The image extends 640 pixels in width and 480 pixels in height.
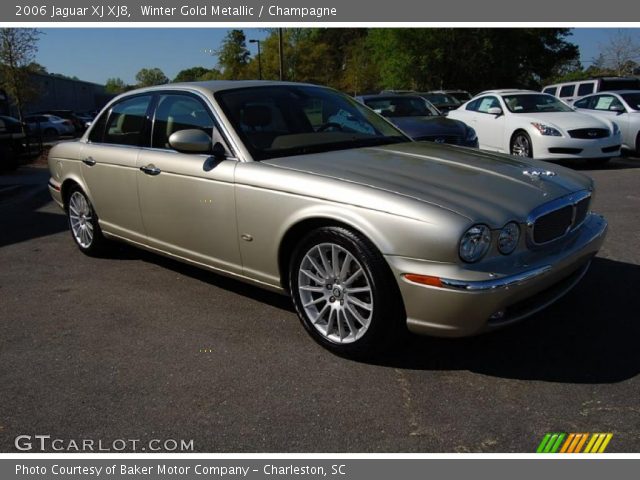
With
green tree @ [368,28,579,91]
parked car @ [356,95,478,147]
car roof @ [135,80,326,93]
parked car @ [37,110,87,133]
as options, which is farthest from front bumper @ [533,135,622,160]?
parked car @ [37,110,87,133]

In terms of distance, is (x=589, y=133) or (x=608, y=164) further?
(x=608, y=164)

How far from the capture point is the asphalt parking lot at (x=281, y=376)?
2744 mm

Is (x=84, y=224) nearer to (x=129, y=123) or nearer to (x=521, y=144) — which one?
(x=129, y=123)

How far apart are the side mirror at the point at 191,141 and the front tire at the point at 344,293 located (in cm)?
102

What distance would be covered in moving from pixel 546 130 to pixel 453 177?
321 inches

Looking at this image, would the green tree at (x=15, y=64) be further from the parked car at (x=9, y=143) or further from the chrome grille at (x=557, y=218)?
the chrome grille at (x=557, y=218)

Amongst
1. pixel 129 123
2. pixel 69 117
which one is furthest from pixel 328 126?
pixel 69 117

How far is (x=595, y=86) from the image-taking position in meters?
15.7

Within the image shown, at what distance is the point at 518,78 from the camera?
130ft

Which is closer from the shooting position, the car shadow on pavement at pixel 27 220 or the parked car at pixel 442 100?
the car shadow on pavement at pixel 27 220

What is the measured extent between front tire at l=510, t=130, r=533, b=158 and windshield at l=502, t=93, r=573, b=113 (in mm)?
629

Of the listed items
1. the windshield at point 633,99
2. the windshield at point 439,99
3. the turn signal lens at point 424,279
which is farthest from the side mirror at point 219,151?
the windshield at point 439,99

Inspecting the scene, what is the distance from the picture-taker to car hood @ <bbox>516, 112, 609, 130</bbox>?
1075cm

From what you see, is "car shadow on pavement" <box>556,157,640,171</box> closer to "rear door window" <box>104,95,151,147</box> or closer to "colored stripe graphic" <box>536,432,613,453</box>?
"rear door window" <box>104,95,151,147</box>
